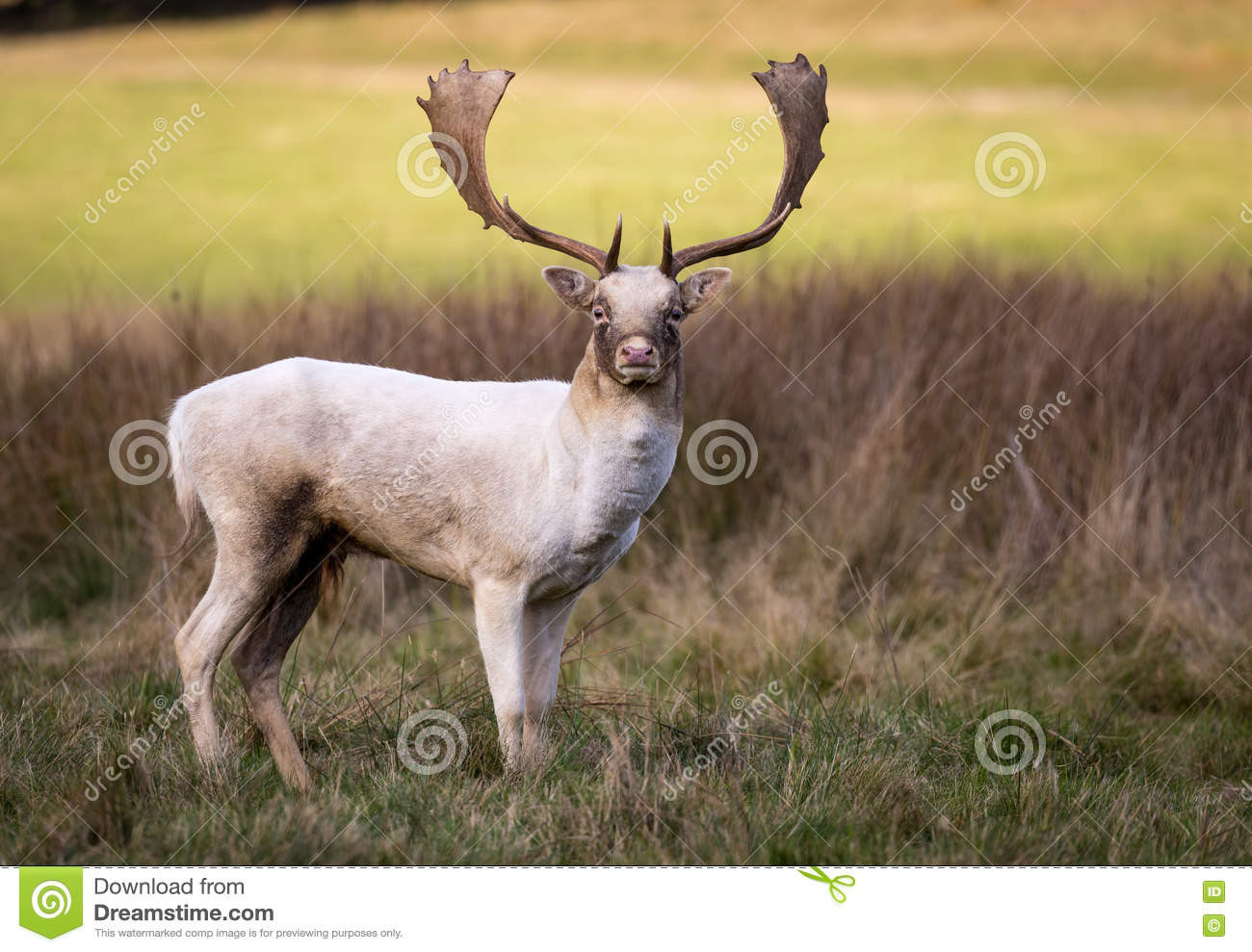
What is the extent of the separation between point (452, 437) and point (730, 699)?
178 centimetres

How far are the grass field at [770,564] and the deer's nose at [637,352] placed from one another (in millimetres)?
1299

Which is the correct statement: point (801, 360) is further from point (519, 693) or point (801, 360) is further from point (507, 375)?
point (519, 693)

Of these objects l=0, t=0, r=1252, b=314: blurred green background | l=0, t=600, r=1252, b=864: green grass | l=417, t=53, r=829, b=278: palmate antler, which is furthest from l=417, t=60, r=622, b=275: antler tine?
l=0, t=0, r=1252, b=314: blurred green background

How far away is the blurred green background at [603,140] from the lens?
12.6 m

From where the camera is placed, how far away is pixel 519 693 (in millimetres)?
4312

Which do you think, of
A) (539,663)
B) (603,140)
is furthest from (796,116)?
(603,140)

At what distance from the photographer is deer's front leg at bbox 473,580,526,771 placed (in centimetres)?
430

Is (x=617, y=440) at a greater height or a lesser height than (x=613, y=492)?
greater

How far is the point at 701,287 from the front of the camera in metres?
4.35

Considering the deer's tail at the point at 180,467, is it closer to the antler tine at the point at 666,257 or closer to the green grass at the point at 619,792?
the green grass at the point at 619,792

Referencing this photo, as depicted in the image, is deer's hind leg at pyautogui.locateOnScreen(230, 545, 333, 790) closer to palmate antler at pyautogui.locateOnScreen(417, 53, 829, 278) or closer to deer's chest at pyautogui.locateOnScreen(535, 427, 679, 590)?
deer's chest at pyautogui.locateOnScreen(535, 427, 679, 590)

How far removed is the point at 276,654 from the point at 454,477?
949mm

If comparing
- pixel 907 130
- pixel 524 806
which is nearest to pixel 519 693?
pixel 524 806

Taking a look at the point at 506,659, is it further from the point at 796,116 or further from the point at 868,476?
the point at 868,476
